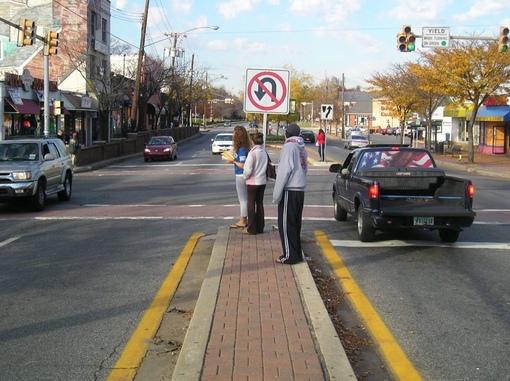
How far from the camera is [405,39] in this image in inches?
944

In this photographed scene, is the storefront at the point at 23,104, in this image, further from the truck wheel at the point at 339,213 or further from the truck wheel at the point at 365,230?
the truck wheel at the point at 365,230

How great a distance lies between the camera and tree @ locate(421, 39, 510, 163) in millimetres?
35094

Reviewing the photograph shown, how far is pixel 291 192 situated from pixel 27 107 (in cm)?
3353

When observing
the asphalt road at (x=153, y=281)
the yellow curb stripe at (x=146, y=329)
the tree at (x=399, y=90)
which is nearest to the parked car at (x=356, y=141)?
the tree at (x=399, y=90)

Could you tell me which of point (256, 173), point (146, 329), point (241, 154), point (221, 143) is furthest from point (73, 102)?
point (146, 329)

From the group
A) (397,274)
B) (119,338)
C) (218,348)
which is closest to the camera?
(218,348)

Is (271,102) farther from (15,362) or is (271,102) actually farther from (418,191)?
(15,362)

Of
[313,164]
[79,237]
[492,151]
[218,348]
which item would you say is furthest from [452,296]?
[492,151]

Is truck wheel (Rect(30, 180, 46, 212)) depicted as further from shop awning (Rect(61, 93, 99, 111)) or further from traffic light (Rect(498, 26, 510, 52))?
shop awning (Rect(61, 93, 99, 111))

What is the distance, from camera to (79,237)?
11.9 metres

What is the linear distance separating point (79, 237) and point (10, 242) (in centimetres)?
118

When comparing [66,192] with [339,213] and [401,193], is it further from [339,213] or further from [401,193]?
[401,193]

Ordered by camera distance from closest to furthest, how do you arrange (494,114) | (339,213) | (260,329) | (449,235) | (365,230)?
(260,329) → (365,230) → (449,235) → (339,213) → (494,114)

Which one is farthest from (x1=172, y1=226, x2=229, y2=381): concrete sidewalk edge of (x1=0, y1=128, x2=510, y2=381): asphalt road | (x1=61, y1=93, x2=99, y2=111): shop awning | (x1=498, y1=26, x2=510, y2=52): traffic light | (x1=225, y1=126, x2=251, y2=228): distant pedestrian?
(x1=61, y1=93, x2=99, y2=111): shop awning
